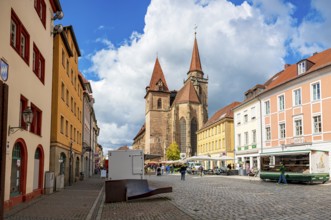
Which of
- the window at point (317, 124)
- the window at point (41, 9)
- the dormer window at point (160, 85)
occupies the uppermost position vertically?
the dormer window at point (160, 85)

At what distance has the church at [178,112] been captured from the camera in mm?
97125

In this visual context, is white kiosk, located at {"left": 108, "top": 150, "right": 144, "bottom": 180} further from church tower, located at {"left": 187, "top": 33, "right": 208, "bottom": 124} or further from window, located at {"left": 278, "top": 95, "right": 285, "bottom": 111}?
church tower, located at {"left": 187, "top": 33, "right": 208, "bottom": 124}

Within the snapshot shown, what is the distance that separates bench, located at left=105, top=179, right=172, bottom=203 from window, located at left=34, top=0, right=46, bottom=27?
9.34 m

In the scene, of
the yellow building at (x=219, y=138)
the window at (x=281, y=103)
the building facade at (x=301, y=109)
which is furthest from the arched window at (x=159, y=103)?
the window at (x=281, y=103)

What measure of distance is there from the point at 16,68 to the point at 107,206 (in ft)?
20.7

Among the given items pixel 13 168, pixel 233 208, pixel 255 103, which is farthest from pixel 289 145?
pixel 13 168

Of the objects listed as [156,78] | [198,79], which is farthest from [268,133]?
[156,78]

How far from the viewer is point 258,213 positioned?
40.2 feet

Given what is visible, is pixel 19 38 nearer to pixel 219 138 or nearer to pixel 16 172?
pixel 16 172

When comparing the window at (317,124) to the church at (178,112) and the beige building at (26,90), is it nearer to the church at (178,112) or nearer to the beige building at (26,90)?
the beige building at (26,90)

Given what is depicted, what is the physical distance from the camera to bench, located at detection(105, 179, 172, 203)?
16812 mm

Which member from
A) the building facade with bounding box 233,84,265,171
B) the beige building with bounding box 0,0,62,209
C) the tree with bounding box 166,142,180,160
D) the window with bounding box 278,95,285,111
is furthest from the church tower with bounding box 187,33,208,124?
the beige building with bounding box 0,0,62,209

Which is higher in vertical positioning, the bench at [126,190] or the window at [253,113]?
the window at [253,113]

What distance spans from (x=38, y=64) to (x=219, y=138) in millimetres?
48962
